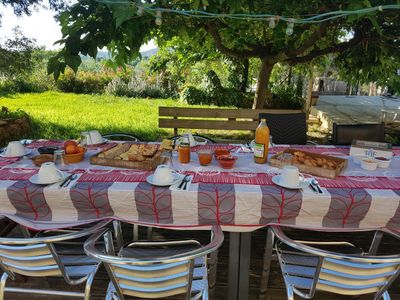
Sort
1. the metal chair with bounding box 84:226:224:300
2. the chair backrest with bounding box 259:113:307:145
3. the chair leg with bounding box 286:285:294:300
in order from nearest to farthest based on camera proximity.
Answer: the metal chair with bounding box 84:226:224:300 → the chair leg with bounding box 286:285:294:300 → the chair backrest with bounding box 259:113:307:145

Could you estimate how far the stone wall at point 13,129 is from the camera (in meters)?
5.06

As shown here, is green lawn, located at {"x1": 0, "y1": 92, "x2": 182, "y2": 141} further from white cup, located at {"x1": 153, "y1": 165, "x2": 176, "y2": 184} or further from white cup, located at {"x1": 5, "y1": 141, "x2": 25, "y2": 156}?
white cup, located at {"x1": 153, "y1": 165, "x2": 176, "y2": 184}

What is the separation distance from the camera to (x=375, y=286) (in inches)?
55.6

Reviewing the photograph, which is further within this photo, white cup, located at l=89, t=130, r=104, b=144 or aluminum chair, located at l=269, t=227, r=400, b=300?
white cup, located at l=89, t=130, r=104, b=144

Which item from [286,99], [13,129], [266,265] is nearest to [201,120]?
[13,129]

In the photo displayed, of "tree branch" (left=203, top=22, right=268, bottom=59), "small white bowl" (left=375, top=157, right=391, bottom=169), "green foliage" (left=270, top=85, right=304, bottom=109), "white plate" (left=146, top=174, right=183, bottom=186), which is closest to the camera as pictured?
"white plate" (left=146, top=174, right=183, bottom=186)

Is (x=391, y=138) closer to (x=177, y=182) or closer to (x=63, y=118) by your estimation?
(x=177, y=182)

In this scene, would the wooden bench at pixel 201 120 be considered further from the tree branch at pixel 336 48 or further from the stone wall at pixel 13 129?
the stone wall at pixel 13 129

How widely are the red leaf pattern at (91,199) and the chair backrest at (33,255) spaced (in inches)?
6.7

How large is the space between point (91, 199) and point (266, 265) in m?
1.16

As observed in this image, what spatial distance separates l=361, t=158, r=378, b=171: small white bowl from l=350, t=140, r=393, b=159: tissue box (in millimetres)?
232

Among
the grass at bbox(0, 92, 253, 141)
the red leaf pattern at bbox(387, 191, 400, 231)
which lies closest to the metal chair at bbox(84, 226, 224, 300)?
the red leaf pattern at bbox(387, 191, 400, 231)

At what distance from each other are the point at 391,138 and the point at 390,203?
5.48 metres

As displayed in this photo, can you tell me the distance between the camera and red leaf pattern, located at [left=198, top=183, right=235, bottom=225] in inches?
66.2
